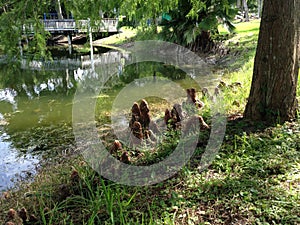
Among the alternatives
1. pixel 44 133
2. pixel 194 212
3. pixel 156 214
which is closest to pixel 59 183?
pixel 156 214

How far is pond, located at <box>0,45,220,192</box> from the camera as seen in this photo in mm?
4686

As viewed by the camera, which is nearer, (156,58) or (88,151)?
(88,151)

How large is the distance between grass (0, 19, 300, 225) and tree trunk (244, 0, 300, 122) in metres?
0.22

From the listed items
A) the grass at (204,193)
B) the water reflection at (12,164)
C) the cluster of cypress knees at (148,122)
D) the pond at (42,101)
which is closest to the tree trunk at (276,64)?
the grass at (204,193)

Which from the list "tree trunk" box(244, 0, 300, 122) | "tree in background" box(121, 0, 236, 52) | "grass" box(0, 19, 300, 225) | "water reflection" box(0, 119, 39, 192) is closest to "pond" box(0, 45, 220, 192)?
"water reflection" box(0, 119, 39, 192)

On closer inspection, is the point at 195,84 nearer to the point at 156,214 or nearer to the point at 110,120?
the point at 110,120

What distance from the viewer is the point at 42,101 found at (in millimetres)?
8055

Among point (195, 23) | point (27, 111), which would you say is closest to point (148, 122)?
point (27, 111)

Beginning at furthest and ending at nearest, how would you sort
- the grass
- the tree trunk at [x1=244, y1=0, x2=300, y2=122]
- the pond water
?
the pond water < the tree trunk at [x1=244, y1=0, x2=300, y2=122] < the grass

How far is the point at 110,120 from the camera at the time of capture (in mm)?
6012

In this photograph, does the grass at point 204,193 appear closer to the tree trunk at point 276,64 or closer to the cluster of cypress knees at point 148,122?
the tree trunk at point 276,64

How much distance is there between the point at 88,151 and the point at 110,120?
6.05 feet

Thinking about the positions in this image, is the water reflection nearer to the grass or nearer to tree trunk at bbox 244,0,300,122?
the grass

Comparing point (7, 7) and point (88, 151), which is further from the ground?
point (7, 7)
